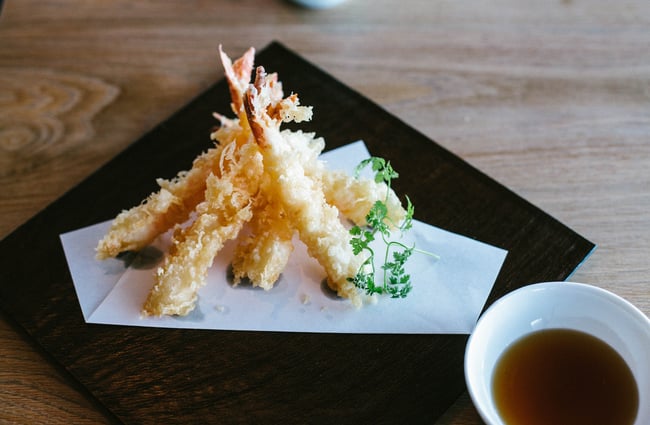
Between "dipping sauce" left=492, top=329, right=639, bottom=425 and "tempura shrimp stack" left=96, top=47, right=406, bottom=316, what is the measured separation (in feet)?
1.25

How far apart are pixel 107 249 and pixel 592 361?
1115 millimetres

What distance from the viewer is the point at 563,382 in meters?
1.43

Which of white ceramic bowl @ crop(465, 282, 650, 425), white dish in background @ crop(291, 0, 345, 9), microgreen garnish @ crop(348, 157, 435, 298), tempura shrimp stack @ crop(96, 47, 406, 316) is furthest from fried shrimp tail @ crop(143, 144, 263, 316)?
white dish in background @ crop(291, 0, 345, 9)

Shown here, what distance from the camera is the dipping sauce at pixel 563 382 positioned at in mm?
1385

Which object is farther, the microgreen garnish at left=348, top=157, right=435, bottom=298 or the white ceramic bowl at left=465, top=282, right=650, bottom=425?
the microgreen garnish at left=348, top=157, right=435, bottom=298

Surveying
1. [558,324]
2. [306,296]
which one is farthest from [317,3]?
[558,324]

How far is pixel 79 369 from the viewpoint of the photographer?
1600mm

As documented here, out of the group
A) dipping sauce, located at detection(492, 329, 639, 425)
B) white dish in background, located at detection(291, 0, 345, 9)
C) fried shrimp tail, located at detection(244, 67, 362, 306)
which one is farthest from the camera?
white dish in background, located at detection(291, 0, 345, 9)

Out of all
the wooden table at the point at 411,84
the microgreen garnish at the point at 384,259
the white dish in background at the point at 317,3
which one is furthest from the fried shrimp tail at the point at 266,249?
the white dish in background at the point at 317,3

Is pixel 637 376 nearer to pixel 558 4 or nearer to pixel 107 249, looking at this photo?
pixel 107 249

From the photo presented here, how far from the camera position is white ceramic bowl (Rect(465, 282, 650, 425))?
54.9 inches

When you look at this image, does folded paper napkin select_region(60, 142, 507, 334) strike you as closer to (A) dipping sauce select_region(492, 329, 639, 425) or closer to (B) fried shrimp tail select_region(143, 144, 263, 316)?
(B) fried shrimp tail select_region(143, 144, 263, 316)

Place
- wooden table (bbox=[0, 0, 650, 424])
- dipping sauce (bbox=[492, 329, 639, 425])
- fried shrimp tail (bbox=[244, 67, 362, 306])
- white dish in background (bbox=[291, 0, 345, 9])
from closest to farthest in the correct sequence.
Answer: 1. dipping sauce (bbox=[492, 329, 639, 425])
2. fried shrimp tail (bbox=[244, 67, 362, 306])
3. wooden table (bbox=[0, 0, 650, 424])
4. white dish in background (bbox=[291, 0, 345, 9])

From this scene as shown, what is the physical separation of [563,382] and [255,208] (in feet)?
2.54
